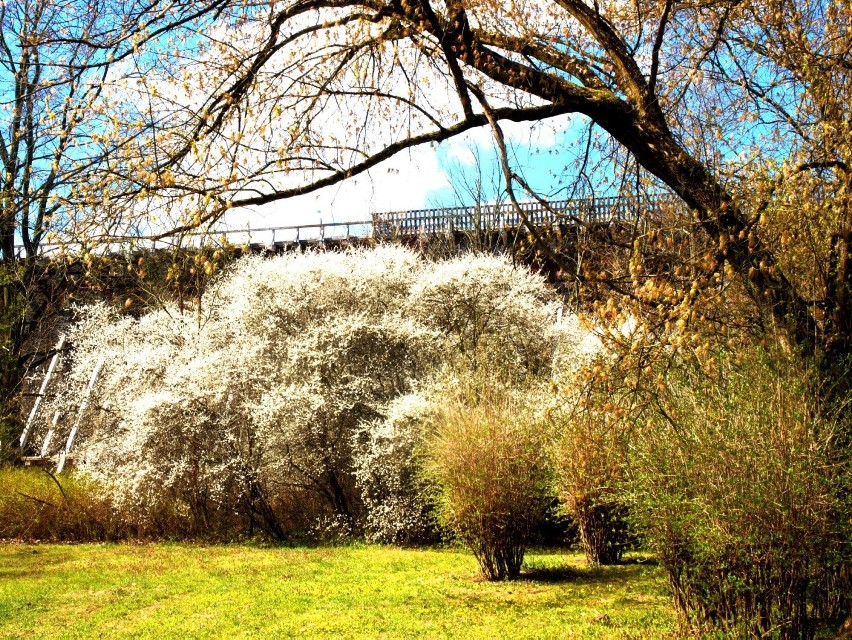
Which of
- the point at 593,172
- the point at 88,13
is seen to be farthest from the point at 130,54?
the point at 593,172

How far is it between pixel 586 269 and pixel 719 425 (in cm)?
142

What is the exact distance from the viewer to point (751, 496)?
515 cm

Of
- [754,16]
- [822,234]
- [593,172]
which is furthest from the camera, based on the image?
[593,172]

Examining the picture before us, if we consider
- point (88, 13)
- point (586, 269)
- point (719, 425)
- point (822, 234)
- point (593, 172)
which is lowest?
point (719, 425)

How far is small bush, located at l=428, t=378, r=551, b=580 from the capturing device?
862 centimetres

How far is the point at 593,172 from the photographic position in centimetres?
725

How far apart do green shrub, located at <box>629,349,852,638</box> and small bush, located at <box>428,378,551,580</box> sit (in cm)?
283

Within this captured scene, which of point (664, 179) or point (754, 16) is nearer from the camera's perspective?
point (664, 179)

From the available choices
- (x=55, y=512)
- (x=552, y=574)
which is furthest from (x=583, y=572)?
(x=55, y=512)

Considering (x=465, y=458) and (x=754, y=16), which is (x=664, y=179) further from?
(x=465, y=458)

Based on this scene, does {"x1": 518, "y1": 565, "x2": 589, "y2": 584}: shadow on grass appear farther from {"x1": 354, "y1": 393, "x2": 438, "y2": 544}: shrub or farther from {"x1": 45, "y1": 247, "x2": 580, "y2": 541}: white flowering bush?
{"x1": 45, "y1": 247, "x2": 580, "y2": 541}: white flowering bush

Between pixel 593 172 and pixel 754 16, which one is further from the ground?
pixel 754 16

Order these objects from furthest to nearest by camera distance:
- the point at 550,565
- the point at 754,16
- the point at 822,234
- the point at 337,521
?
the point at 337,521 → the point at 550,565 → the point at 754,16 → the point at 822,234

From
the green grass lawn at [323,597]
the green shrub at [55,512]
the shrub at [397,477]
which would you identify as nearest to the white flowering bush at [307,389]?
the shrub at [397,477]
